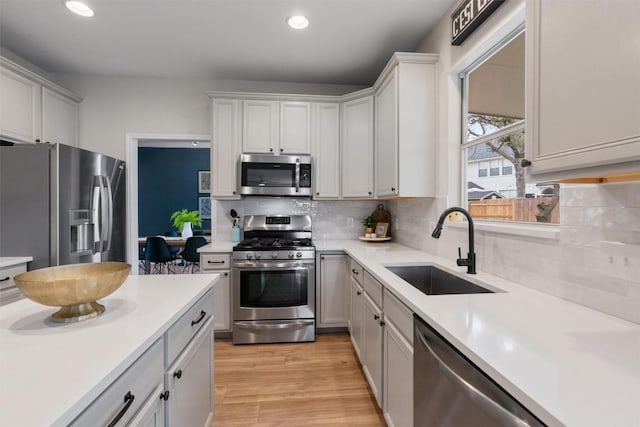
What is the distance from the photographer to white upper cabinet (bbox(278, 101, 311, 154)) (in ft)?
10.6

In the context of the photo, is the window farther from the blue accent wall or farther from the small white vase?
the blue accent wall

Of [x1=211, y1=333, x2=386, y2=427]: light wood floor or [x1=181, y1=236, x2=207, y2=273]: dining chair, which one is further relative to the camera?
[x1=181, y1=236, x2=207, y2=273]: dining chair

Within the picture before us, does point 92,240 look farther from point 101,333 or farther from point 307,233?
point 101,333

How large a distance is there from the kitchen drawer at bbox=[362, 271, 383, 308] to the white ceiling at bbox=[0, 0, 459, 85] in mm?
1942

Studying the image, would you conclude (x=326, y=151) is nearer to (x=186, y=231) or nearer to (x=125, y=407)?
(x=125, y=407)

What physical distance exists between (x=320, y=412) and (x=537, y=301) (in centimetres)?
141

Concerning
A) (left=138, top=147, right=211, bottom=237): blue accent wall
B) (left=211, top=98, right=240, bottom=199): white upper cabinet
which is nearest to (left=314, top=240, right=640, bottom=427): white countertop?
(left=211, top=98, right=240, bottom=199): white upper cabinet

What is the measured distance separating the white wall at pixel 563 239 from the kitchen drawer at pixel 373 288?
0.64 meters

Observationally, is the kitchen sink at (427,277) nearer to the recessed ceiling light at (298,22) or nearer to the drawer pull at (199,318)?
the drawer pull at (199,318)

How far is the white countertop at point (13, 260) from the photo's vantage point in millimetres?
2092

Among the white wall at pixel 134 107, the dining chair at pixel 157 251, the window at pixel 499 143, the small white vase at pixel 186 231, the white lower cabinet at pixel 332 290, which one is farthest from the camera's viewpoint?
the small white vase at pixel 186 231

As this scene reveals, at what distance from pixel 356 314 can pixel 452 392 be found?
1.52m

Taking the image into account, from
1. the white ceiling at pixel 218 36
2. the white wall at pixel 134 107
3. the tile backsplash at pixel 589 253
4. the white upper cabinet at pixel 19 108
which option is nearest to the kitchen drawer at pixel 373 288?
the tile backsplash at pixel 589 253

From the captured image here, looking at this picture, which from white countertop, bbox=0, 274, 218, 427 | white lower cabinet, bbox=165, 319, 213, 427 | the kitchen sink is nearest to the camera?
white countertop, bbox=0, 274, 218, 427
